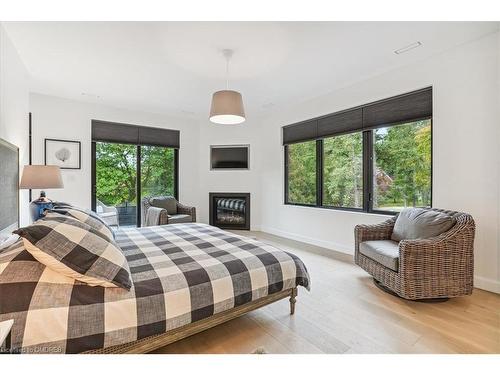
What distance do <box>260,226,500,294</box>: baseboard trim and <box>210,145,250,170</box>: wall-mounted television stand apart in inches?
62.3

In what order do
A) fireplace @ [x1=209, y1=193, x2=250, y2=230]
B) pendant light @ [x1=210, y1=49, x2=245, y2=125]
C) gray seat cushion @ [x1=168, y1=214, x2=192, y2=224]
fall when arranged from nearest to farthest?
1. pendant light @ [x1=210, y1=49, x2=245, y2=125]
2. gray seat cushion @ [x1=168, y1=214, x2=192, y2=224]
3. fireplace @ [x1=209, y1=193, x2=250, y2=230]

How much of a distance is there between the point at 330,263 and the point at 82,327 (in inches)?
116

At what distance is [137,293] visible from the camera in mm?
1371

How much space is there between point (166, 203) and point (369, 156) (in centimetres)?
370

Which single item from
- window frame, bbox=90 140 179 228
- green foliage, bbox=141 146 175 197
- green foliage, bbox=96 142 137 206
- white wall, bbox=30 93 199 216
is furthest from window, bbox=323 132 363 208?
green foliage, bbox=96 142 137 206

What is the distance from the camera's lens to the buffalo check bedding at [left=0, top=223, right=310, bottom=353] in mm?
1152

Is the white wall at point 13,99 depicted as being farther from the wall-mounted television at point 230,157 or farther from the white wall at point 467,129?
the white wall at point 467,129

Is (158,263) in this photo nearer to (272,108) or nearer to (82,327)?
(82,327)

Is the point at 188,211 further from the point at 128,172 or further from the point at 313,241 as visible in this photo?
the point at 313,241

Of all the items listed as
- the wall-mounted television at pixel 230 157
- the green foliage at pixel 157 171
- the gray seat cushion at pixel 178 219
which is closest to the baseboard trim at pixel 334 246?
the wall-mounted television at pixel 230 157

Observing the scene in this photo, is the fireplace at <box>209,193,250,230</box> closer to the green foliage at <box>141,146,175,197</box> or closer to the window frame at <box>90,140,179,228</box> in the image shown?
the window frame at <box>90,140,179,228</box>

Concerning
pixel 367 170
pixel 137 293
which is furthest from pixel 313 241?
pixel 137 293

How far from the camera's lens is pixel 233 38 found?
2.46 meters
